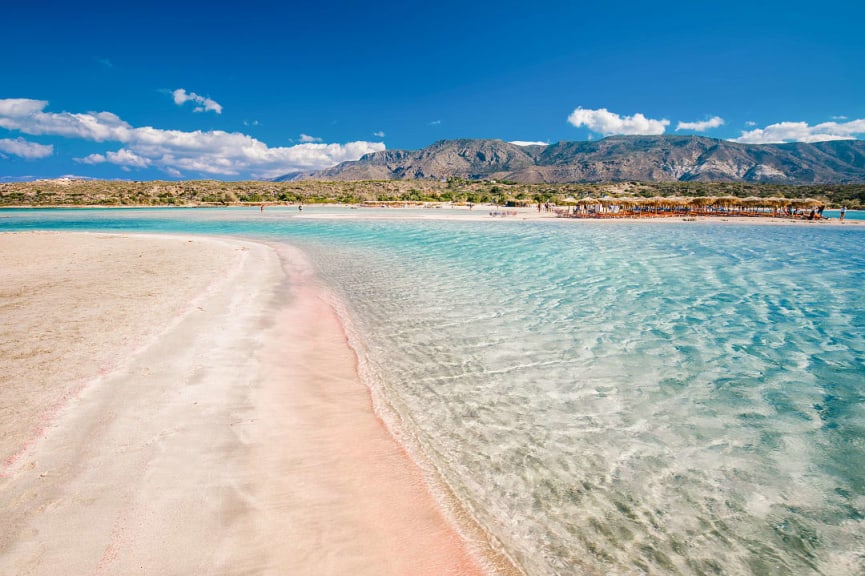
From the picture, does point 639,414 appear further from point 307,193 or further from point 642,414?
point 307,193

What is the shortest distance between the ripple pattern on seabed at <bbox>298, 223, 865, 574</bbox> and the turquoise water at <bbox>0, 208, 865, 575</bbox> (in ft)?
0.07

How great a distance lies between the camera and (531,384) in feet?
18.2

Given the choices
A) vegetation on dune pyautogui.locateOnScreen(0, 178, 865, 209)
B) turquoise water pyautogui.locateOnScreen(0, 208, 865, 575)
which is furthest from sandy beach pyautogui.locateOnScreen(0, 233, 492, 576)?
vegetation on dune pyautogui.locateOnScreen(0, 178, 865, 209)

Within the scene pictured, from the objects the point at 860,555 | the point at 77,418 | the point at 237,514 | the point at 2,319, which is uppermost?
the point at 2,319

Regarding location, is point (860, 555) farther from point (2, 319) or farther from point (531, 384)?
point (2, 319)

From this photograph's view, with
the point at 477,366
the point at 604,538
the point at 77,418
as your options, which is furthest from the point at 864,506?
the point at 77,418

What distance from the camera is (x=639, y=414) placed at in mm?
4770

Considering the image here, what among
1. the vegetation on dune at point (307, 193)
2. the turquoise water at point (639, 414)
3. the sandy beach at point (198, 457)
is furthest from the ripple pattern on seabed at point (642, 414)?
the vegetation on dune at point (307, 193)

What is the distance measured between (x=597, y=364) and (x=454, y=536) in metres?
4.03

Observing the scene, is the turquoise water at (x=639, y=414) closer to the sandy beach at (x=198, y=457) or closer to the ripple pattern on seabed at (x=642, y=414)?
the ripple pattern on seabed at (x=642, y=414)

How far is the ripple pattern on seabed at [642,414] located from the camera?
3.05 meters

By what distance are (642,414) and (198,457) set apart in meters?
4.83

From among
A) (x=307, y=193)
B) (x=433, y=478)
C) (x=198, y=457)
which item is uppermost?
(x=307, y=193)

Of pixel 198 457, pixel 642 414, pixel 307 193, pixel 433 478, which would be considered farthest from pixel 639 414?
pixel 307 193
